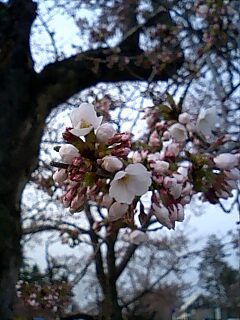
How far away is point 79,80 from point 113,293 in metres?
2.54

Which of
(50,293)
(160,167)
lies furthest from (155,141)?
(50,293)

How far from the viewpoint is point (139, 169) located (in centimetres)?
110

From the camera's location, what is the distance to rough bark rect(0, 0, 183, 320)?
4059mm

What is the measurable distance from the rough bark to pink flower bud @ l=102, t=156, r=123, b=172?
2953 mm

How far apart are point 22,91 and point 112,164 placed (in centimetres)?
400

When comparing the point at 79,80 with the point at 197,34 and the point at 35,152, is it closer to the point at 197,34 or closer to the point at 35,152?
the point at 35,152

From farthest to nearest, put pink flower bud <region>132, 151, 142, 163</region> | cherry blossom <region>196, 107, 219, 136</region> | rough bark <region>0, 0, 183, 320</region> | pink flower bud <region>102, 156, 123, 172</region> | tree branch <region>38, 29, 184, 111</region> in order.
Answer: tree branch <region>38, 29, 184, 111</region> → rough bark <region>0, 0, 183, 320</region> → cherry blossom <region>196, 107, 219, 136</region> → pink flower bud <region>132, 151, 142, 163</region> → pink flower bud <region>102, 156, 123, 172</region>

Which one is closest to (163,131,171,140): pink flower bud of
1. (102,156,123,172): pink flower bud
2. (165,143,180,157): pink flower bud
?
(165,143,180,157): pink flower bud

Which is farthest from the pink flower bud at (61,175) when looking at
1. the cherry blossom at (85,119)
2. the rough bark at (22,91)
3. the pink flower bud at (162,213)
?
the rough bark at (22,91)

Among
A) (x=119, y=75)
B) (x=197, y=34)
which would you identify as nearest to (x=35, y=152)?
(x=119, y=75)

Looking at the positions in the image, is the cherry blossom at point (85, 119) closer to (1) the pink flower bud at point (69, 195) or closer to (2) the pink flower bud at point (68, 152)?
(2) the pink flower bud at point (68, 152)

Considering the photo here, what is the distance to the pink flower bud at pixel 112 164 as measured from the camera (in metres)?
1.08

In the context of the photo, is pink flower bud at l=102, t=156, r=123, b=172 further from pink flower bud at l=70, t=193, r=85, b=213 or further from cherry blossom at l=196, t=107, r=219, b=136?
cherry blossom at l=196, t=107, r=219, b=136

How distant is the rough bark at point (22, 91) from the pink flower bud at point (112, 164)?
2.95 metres
